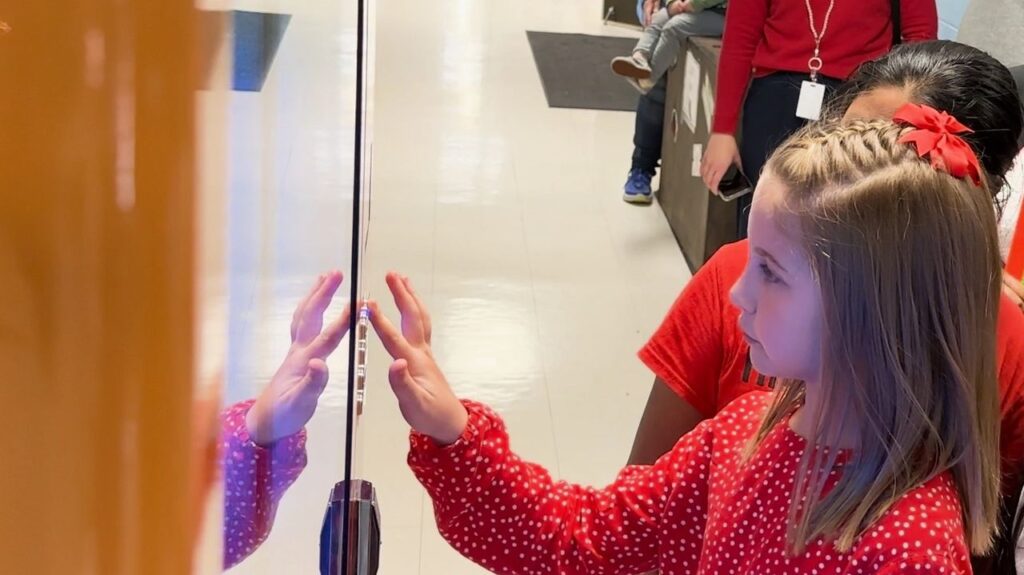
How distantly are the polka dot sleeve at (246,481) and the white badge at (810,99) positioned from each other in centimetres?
161

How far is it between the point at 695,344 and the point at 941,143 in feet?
1.36

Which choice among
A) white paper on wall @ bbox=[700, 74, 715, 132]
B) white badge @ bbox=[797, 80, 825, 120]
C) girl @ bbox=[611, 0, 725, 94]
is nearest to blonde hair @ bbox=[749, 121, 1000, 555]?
white badge @ bbox=[797, 80, 825, 120]

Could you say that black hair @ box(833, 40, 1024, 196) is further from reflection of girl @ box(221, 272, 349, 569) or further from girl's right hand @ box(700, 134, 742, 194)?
girl's right hand @ box(700, 134, 742, 194)

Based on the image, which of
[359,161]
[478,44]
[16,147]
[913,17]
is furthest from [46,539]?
[478,44]

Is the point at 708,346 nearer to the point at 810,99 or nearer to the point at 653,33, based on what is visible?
the point at 810,99

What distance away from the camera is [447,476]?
0.92m

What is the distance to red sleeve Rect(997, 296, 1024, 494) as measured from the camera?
1055mm

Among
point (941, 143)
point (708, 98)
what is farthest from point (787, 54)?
point (941, 143)

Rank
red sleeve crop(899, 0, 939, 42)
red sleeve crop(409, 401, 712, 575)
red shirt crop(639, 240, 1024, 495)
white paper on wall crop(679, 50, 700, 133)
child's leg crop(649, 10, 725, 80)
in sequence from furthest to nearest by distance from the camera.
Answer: child's leg crop(649, 10, 725, 80)
white paper on wall crop(679, 50, 700, 133)
red sleeve crop(899, 0, 939, 42)
red shirt crop(639, 240, 1024, 495)
red sleeve crop(409, 401, 712, 575)

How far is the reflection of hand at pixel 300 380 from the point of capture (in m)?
0.73

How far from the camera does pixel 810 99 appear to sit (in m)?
2.15

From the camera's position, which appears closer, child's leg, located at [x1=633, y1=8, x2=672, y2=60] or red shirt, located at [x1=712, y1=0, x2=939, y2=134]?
red shirt, located at [x1=712, y1=0, x2=939, y2=134]

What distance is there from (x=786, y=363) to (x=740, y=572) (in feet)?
0.55

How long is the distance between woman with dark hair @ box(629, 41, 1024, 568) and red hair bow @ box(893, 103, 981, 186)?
0.31 metres
